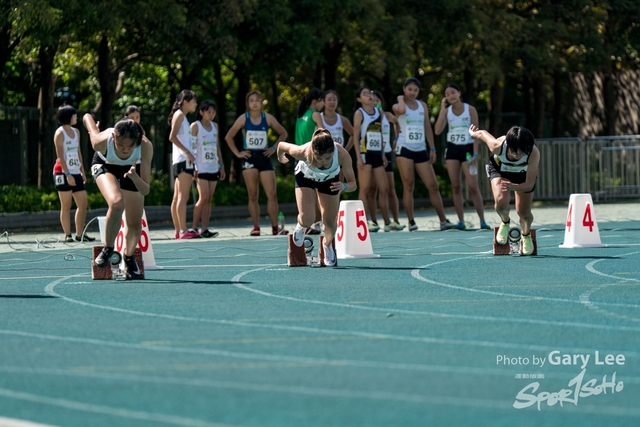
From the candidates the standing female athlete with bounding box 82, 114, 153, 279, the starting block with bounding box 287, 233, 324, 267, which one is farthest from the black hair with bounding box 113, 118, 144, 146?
the starting block with bounding box 287, 233, 324, 267

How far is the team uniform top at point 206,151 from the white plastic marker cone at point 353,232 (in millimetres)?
4357

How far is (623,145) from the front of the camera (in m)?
33.0

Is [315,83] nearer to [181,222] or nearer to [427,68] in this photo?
[427,68]

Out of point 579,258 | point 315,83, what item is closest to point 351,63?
point 315,83

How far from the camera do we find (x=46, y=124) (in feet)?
92.2

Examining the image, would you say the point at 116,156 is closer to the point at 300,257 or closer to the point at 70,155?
the point at 300,257

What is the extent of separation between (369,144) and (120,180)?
736cm

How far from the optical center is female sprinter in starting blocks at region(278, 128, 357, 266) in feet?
44.7

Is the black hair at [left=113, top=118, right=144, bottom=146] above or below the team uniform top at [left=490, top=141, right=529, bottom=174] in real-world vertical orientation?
above

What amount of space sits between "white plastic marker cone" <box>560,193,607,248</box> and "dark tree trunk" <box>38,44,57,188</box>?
13798 mm

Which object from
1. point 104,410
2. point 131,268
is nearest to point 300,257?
point 131,268

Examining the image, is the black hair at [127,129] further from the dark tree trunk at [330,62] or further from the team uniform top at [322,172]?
the dark tree trunk at [330,62]

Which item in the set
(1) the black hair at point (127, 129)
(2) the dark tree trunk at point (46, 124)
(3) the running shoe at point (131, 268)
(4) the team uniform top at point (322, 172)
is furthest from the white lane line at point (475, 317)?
(2) the dark tree trunk at point (46, 124)

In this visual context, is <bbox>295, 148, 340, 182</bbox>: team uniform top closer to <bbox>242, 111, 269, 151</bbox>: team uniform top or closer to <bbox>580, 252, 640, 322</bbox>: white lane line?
<bbox>580, 252, 640, 322</bbox>: white lane line
